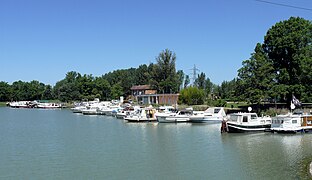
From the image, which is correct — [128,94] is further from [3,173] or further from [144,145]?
[3,173]

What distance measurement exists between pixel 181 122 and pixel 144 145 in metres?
21.8

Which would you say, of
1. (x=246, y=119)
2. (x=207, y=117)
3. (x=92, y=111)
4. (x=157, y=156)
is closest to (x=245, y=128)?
(x=246, y=119)

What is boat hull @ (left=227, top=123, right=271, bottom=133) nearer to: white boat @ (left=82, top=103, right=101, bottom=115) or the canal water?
the canal water

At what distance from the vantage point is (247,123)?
41.3 meters

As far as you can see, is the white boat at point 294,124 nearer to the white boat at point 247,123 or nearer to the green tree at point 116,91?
the white boat at point 247,123

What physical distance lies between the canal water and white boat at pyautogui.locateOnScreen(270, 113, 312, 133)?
49.5 inches

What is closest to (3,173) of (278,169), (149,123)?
(278,169)

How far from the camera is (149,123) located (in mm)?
56031

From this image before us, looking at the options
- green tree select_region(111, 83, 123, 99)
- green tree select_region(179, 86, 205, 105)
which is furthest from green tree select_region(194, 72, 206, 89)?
green tree select_region(179, 86, 205, 105)

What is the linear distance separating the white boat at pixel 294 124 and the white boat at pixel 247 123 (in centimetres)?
194

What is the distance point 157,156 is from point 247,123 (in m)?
15.9

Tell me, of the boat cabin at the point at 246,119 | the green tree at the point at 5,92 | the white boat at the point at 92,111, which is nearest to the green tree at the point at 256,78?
the boat cabin at the point at 246,119

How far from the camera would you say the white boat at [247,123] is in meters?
41.0

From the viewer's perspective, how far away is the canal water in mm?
23062
